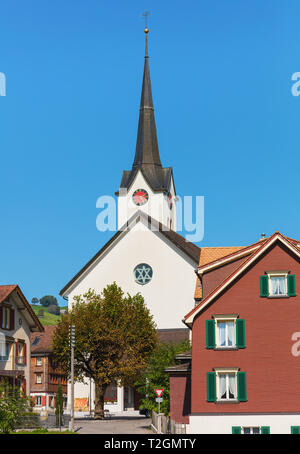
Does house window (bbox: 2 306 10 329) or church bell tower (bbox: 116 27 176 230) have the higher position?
church bell tower (bbox: 116 27 176 230)

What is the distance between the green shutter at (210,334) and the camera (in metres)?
38.1

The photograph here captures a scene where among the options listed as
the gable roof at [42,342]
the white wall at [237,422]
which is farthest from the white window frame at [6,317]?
the gable roof at [42,342]

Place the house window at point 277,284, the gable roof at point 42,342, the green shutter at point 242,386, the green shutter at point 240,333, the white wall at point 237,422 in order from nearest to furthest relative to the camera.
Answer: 1. the white wall at point 237,422
2. the green shutter at point 242,386
3. the green shutter at point 240,333
4. the house window at point 277,284
5. the gable roof at point 42,342

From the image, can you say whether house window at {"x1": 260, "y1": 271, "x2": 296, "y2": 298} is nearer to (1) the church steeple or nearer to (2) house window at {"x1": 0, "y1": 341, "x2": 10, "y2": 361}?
(2) house window at {"x1": 0, "y1": 341, "x2": 10, "y2": 361}

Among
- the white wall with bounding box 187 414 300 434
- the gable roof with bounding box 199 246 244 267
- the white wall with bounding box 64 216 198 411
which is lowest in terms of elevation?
the white wall with bounding box 187 414 300 434

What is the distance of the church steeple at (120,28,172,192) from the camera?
9575 cm

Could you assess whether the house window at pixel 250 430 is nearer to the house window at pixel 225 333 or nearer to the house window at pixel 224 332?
the house window at pixel 224 332

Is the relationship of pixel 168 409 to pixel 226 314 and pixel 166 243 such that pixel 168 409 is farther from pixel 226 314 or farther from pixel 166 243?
pixel 166 243

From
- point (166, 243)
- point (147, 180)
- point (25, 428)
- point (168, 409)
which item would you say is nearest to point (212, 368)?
point (168, 409)

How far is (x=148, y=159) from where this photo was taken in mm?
96438

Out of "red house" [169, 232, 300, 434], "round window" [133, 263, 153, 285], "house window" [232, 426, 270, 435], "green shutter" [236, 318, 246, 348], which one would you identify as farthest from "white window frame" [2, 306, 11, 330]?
"house window" [232, 426, 270, 435]

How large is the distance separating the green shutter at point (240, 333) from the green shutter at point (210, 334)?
116 cm

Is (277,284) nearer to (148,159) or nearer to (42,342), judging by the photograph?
(42,342)

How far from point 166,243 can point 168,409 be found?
33.8 metres
